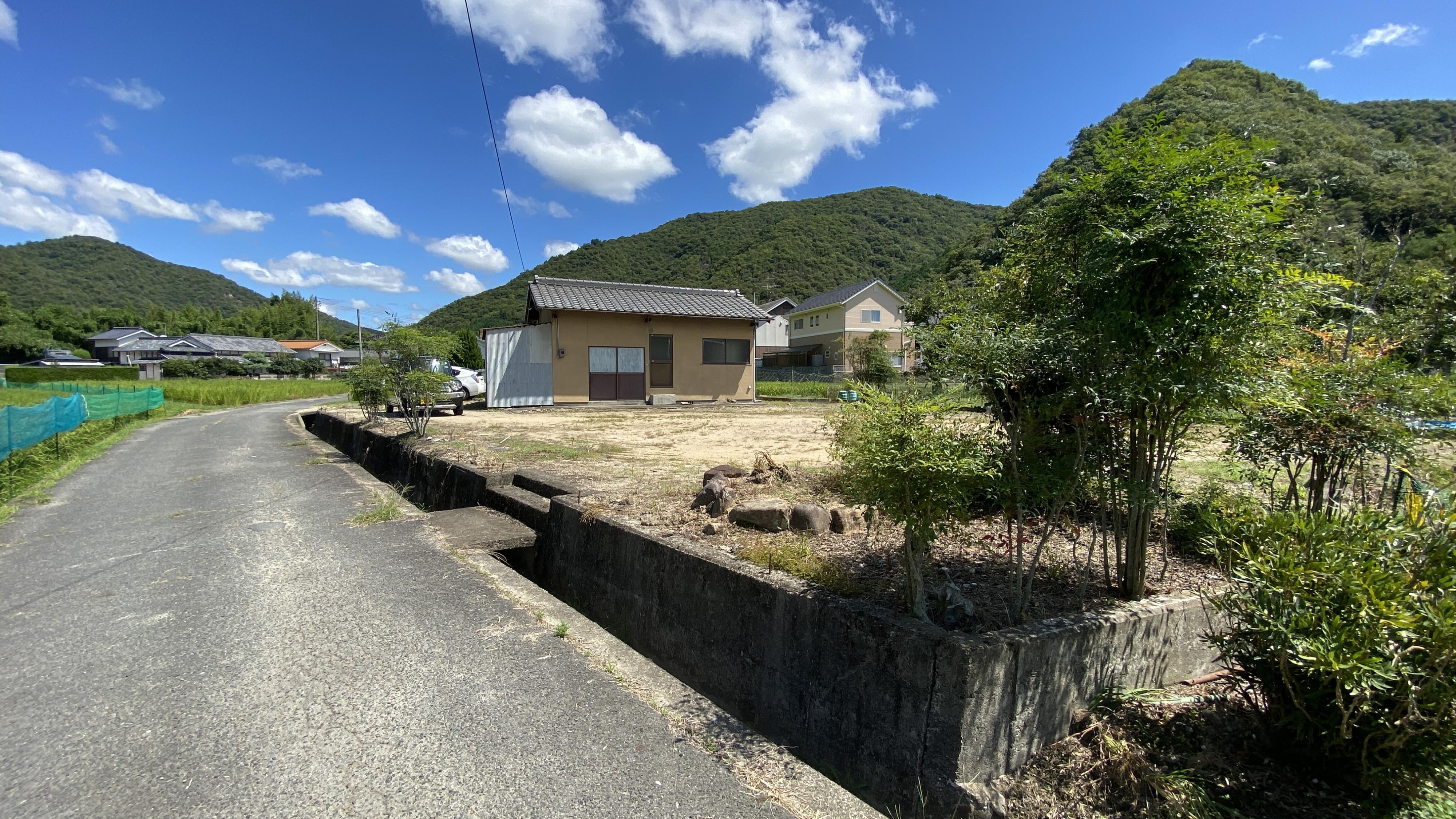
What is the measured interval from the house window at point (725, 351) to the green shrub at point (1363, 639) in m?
19.4

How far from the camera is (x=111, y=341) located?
6538 cm

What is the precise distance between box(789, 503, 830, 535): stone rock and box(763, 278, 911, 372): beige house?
33.8 meters

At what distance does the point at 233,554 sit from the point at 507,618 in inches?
119

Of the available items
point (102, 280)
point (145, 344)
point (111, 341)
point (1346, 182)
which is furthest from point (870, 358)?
point (102, 280)

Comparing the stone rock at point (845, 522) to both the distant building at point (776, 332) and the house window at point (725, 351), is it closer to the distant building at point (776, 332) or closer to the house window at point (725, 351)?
the house window at point (725, 351)

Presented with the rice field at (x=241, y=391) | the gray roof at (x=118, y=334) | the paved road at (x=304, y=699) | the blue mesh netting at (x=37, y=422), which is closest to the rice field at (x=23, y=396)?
the rice field at (x=241, y=391)

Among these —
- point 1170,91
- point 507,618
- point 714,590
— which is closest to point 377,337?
point 507,618

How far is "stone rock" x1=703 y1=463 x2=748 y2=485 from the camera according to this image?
526 cm

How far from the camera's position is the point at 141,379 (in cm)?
3734

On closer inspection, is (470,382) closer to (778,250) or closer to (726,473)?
(726,473)

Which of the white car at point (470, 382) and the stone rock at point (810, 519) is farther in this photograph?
the white car at point (470, 382)

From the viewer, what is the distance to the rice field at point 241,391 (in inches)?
1006

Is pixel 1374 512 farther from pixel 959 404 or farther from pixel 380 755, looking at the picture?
pixel 380 755

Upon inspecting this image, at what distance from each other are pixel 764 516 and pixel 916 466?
72.6 inches
